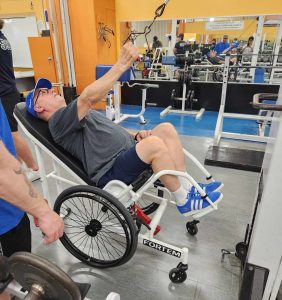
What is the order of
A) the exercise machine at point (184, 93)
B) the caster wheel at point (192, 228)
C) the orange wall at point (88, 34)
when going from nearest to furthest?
1. the caster wheel at point (192, 228)
2. the exercise machine at point (184, 93)
3. the orange wall at point (88, 34)

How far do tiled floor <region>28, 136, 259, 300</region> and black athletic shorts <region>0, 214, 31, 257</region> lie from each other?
590 mm

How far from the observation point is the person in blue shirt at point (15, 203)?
0.68 m

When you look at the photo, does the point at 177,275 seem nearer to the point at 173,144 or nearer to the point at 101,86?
the point at 173,144

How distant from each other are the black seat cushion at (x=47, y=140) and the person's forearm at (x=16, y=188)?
75 cm

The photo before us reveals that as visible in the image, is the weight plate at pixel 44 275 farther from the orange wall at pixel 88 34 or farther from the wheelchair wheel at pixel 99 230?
the orange wall at pixel 88 34

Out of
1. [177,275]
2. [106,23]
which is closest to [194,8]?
[106,23]

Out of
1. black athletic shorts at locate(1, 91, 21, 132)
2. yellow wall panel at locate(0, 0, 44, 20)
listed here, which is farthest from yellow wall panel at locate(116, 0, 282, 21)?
black athletic shorts at locate(1, 91, 21, 132)

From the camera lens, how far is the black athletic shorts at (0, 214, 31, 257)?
0.95 m

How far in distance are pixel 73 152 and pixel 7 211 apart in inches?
25.9

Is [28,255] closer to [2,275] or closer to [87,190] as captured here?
[2,275]

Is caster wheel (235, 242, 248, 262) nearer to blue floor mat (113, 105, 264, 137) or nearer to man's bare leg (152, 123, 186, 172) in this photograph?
man's bare leg (152, 123, 186, 172)

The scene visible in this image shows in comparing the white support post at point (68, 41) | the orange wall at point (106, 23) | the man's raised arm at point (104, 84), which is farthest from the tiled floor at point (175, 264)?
the orange wall at point (106, 23)

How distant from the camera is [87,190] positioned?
1.31m

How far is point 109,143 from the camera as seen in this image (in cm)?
157
